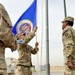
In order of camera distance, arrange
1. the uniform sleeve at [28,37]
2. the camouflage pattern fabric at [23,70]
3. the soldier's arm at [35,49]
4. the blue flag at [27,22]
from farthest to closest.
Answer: the soldier's arm at [35,49], the camouflage pattern fabric at [23,70], the blue flag at [27,22], the uniform sleeve at [28,37]

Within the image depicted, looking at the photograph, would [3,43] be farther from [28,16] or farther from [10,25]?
[28,16]

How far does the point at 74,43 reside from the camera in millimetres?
5938

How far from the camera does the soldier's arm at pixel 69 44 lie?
5.75 metres

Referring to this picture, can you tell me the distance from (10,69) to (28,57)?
27.1ft

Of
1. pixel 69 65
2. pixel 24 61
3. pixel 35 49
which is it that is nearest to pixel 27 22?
pixel 35 49

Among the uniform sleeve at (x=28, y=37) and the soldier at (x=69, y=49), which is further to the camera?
the uniform sleeve at (x=28, y=37)

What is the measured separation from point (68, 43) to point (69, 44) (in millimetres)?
30

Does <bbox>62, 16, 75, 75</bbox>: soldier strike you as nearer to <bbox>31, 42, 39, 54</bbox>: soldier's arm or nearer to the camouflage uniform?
the camouflage uniform

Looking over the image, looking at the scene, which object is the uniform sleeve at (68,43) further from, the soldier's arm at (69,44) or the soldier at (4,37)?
the soldier at (4,37)

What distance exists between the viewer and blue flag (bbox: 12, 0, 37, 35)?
7694 mm

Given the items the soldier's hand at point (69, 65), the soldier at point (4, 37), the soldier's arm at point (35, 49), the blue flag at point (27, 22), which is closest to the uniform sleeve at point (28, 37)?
the blue flag at point (27, 22)

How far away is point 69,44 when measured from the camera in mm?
5797

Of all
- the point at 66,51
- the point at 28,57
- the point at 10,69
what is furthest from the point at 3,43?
the point at 10,69

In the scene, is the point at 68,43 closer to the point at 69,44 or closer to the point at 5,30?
the point at 69,44
